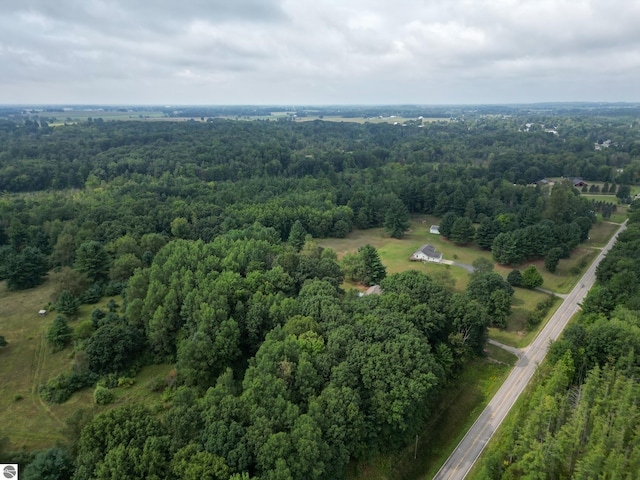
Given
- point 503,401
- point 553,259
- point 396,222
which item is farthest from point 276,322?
point 396,222

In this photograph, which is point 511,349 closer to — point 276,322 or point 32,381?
point 276,322

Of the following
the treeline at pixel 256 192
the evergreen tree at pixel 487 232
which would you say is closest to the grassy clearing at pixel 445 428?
the treeline at pixel 256 192

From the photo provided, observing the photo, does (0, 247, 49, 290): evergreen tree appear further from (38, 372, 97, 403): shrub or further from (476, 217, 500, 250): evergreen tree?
(476, 217, 500, 250): evergreen tree

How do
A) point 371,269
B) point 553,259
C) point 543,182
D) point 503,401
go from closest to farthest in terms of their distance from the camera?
point 503,401 → point 371,269 → point 553,259 → point 543,182

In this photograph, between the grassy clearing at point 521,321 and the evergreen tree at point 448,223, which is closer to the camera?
the grassy clearing at point 521,321

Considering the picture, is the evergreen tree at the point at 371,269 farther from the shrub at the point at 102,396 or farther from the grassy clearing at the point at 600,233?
the grassy clearing at the point at 600,233

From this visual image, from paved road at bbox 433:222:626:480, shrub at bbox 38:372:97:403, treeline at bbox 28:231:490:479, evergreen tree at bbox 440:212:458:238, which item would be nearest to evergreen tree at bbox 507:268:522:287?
paved road at bbox 433:222:626:480
